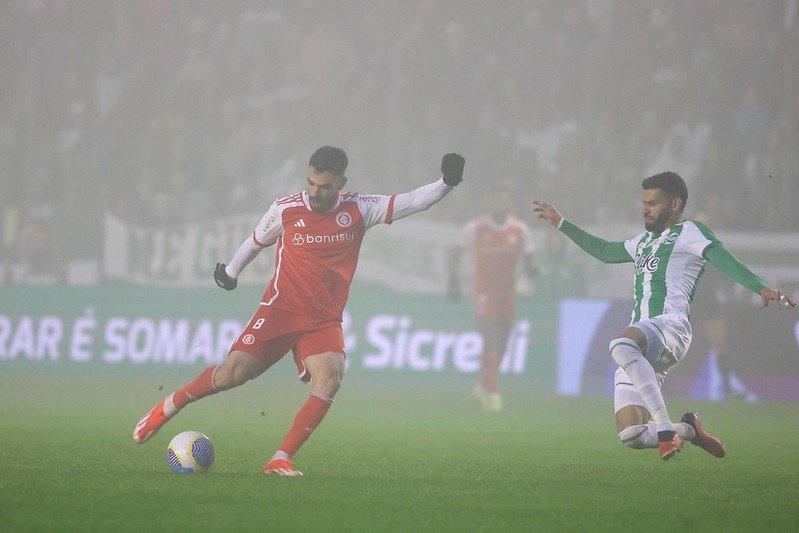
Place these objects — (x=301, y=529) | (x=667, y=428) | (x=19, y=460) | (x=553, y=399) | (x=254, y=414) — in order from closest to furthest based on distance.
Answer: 1. (x=301, y=529)
2. (x=667, y=428)
3. (x=19, y=460)
4. (x=254, y=414)
5. (x=553, y=399)

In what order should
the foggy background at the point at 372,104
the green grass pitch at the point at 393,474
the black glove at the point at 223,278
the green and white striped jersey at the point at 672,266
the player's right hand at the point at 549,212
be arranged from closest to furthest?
the green grass pitch at the point at 393,474 < the green and white striped jersey at the point at 672,266 < the player's right hand at the point at 549,212 < the black glove at the point at 223,278 < the foggy background at the point at 372,104

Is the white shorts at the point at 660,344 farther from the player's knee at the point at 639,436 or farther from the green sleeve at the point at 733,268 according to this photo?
the green sleeve at the point at 733,268

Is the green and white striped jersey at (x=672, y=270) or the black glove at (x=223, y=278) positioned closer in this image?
the green and white striped jersey at (x=672, y=270)

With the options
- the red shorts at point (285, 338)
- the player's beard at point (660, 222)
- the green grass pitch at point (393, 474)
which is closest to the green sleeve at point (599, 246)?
the player's beard at point (660, 222)

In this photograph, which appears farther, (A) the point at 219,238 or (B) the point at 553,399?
(A) the point at 219,238

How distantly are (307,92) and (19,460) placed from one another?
41.5 ft

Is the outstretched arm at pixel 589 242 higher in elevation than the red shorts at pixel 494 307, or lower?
higher

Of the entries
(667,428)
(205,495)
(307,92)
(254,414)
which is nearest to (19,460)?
(205,495)

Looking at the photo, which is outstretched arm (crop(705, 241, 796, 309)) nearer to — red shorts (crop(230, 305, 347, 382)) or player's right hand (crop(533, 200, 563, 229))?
player's right hand (crop(533, 200, 563, 229))

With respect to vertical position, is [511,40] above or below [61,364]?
above

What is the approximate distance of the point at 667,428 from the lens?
7.17 meters

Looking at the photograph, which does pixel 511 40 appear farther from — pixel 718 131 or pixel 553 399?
pixel 553 399

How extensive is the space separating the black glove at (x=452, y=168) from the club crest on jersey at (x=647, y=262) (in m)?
1.21

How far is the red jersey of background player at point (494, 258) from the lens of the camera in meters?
15.8
